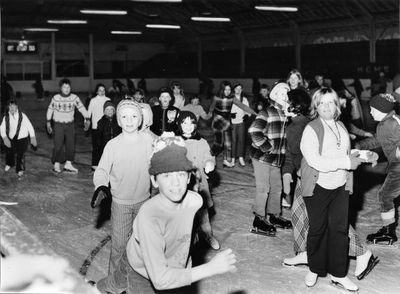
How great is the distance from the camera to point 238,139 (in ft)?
31.5

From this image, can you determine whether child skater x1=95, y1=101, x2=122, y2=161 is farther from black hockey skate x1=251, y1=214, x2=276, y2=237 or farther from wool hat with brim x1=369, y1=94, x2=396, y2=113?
wool hat with brim x1=369, y1=94, x2=396, y2=113

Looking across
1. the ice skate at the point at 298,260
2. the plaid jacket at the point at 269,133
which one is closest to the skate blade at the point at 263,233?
the plaid jacket at the point at 269,133

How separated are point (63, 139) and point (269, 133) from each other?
14.8 feet

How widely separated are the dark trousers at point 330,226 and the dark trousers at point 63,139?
5.50 meters

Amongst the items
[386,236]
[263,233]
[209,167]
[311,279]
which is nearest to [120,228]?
[209,167]

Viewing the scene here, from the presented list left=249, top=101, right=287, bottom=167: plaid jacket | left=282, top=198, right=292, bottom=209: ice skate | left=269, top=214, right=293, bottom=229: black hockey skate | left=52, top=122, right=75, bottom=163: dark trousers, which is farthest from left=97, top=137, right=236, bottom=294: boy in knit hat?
left=52, top=122, right=75, bottom=163: dark trousers

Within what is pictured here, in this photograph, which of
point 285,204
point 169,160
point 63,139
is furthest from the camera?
point 63,139

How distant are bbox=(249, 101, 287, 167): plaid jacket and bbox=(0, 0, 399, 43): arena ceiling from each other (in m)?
12.7

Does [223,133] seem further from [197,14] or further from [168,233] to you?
[197,14]

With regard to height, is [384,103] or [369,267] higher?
[384,103]

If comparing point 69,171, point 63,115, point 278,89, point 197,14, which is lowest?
point 69,171

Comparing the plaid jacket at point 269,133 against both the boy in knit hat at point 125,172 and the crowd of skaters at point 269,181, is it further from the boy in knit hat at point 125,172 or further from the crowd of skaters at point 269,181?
the boy in knit hat at point 125,172

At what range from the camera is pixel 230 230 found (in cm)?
577

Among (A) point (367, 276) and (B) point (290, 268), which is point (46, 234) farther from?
(A) point (367, 276)
